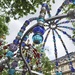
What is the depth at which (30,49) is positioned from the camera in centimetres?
1270

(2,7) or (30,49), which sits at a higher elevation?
(2,7)

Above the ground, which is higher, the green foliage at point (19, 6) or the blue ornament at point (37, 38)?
the green foliage at point (19, 6)

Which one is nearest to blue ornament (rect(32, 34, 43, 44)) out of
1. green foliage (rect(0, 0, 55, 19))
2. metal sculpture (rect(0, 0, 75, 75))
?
metal sculpture (rect(0, 0, 75, 75))

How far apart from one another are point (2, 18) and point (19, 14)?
3.47m

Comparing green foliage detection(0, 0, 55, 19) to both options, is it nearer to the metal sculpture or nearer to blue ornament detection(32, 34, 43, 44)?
the metal sculpture

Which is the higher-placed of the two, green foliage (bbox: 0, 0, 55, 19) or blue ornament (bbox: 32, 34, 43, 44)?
green foliage (bbox: 0, 0, 55, 19)

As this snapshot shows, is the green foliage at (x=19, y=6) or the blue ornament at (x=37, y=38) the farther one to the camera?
the green foliage at (x=19, y=6)

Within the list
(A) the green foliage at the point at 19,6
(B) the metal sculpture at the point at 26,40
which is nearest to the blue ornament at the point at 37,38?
(B) the metal sculpture at the point at 26,40

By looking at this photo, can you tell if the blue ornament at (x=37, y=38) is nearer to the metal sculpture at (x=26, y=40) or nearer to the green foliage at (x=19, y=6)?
the metal sculpture at (x=26, y=40)

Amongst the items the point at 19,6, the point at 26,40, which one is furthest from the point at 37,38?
the point at 19,6

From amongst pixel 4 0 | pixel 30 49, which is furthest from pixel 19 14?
pixel 30 49

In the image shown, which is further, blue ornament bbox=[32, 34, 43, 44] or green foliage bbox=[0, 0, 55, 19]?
green foliage bbox=[0, 0, 55, 19]

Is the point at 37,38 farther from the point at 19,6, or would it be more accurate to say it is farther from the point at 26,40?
the point at 19,6

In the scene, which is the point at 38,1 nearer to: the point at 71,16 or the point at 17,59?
the point at 17,59
